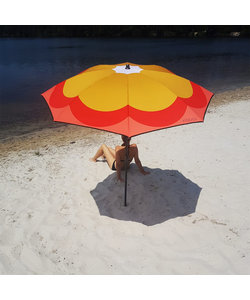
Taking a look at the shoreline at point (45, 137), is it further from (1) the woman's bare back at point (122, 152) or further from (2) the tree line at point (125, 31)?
(2) the tree line at point (125, 31)

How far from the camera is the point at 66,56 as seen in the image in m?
30.5

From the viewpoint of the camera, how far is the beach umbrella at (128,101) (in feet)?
10.2

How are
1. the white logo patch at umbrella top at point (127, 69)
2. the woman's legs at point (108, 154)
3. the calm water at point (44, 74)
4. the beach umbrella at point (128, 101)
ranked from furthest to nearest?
the calm water at point (44, 74)
the woman's legs at point (108, 154)
the white logo patch at umbrella top at point (127, 69)
the beach umbrella at point (128, 101)

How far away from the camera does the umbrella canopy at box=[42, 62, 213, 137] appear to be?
3.11m

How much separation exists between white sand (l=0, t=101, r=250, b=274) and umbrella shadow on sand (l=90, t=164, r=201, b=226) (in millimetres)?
20

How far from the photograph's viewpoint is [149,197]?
4801 millimetres

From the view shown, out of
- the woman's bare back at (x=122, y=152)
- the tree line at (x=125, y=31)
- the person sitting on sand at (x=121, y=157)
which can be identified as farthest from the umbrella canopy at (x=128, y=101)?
the tree line at (x=125, y=31)

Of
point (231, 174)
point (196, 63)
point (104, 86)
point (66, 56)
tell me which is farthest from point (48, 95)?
point (66, 56)

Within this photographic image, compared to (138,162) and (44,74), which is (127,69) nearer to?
(138,162)

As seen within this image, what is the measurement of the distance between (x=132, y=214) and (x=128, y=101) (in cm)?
229

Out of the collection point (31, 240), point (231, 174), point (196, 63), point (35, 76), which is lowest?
point (31, 240)

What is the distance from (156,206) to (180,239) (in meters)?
0.86

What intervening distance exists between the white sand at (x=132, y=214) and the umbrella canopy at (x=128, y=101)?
206 cm

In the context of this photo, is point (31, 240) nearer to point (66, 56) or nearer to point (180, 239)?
point (180, 239)
